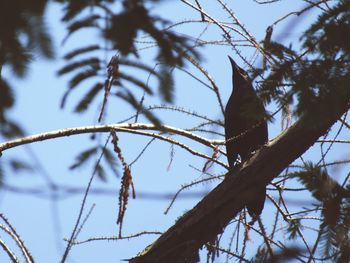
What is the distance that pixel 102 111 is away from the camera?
1.46m

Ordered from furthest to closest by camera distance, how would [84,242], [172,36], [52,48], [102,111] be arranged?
[84,242] < [102,111] < [172,36] < [52,48]

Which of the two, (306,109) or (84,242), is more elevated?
(84,242)

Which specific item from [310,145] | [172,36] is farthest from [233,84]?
[172,36]

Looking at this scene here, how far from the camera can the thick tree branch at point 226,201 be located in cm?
216

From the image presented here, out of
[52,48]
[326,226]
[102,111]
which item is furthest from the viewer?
[326,226]

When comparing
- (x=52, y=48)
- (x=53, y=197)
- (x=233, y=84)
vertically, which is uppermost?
(x=233, y=84)

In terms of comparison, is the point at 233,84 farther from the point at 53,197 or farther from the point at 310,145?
the point at 53,197

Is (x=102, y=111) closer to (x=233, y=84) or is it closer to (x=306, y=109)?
(x=306, y=109)

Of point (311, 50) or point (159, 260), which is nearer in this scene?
point (311, 50)

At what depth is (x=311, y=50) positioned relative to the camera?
1496 millimetres

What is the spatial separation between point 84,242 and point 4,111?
48.0 inches

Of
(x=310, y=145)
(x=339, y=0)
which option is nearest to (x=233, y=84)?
(x=310, y=145)

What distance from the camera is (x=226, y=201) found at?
220 cm

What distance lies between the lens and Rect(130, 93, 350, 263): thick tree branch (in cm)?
216
